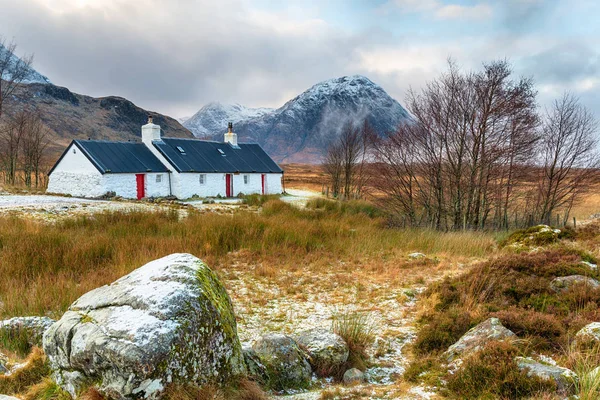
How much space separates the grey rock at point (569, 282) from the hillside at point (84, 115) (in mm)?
145503

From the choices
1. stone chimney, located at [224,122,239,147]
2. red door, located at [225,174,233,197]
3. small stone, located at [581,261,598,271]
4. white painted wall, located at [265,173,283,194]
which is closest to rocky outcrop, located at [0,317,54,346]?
small stone, located at [581,261,598,271]

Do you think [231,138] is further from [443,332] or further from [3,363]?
[3,363]

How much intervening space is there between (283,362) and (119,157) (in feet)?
91.9

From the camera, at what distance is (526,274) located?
7305 mm

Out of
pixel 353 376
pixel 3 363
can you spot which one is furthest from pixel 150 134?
pixel 353 376

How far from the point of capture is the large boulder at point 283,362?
13.6 ft

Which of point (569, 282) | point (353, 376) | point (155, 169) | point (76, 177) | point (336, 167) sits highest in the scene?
Result: point (336, 167)

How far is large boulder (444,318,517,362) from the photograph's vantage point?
14.3 feet

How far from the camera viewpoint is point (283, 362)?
4.24m

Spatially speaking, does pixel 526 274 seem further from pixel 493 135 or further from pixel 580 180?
pixel 580 180

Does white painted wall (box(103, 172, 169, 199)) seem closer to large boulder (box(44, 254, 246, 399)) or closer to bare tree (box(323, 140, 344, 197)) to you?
bare tree (box(323, 140, 344, 197))

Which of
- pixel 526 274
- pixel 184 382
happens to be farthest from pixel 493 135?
pixel 184 382

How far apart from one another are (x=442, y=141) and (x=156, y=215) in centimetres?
1398

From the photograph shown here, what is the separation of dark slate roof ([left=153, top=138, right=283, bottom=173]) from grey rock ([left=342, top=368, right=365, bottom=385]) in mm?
27574
